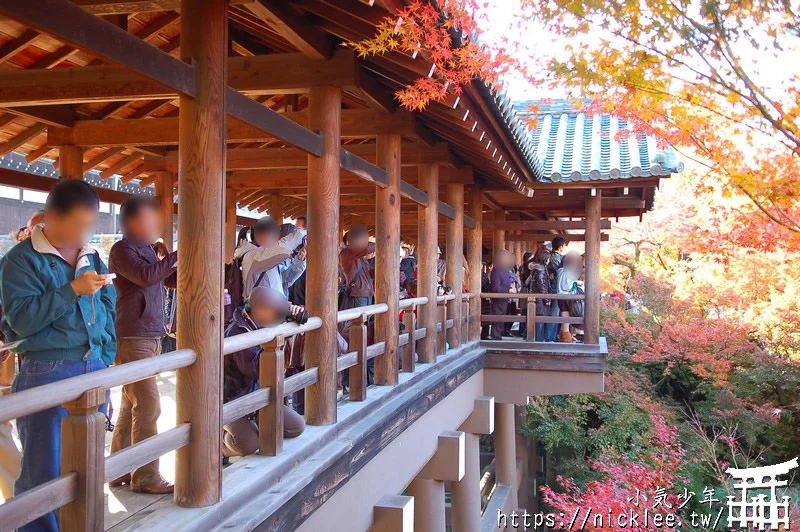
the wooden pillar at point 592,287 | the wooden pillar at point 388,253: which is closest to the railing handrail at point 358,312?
the wooden pillar at point 388,253

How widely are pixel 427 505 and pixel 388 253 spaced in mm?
3136

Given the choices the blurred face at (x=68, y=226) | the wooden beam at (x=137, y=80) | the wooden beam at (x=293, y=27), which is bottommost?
the blurred face at (x=68, y=226)

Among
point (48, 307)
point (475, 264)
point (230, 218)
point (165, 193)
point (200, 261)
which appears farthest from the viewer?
point (475, 264)

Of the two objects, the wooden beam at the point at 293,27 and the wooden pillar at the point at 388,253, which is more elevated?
the wooden beam at the point at 293,27

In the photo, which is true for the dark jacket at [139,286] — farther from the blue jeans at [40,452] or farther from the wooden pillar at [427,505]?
the wooden pillar at [427,505]

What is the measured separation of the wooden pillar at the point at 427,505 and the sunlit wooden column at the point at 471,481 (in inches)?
47.6

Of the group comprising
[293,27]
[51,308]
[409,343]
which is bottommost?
[409,343]

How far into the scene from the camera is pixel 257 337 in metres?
3.70

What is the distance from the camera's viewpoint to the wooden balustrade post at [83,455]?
2.42 meters

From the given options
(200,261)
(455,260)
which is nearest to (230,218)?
(455,260)

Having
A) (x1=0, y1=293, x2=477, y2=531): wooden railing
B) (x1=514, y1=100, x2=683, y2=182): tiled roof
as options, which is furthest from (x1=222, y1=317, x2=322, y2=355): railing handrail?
(x1=514, y1=100, x2=683, y2=182): tiled roof

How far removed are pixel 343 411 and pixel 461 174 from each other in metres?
4.85

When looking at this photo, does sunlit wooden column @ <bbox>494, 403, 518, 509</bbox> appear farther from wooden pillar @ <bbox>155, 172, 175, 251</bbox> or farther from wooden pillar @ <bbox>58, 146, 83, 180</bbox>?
wooden pillar @ <bbox>58, 146, 83, 180</bbox>

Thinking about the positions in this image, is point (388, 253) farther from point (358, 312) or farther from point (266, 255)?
point (266, 255)
